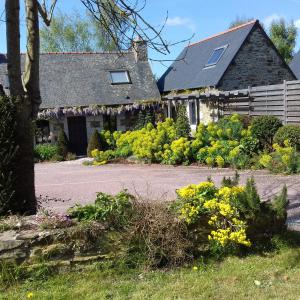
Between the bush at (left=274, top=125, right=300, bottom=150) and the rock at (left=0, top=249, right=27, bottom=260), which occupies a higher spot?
the bush at (left=274, top=125, right=300, bottom=150)

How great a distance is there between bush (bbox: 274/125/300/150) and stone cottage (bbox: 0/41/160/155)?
9.86 metres

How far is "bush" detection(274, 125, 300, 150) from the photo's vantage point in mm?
12553

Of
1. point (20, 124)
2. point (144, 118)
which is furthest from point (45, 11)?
point (144, 118)

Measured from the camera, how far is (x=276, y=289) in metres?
4.01

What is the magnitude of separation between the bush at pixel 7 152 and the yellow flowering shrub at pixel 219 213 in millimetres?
1991

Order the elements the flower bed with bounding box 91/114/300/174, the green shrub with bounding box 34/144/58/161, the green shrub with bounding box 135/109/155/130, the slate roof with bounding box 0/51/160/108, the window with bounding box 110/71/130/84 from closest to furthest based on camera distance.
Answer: the flower bed with bounding box 91/114/300/174
the green shrub with bounding box 34/144/58/161
the green shrub with bounding box 135/109/155/130
the slate roof with bounding box 0/51/160/108
the window with bounding box 110/71/130/84

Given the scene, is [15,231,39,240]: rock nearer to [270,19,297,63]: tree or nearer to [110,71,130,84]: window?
[110,71,130,84]: window

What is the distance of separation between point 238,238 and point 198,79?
17.6m

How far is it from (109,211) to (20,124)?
5.19 feet

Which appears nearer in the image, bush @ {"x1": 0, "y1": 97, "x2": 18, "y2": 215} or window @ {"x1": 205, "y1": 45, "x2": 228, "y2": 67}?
bush @ {"x1": 0, "y1": 97, "x2": 18, "y2": 215}

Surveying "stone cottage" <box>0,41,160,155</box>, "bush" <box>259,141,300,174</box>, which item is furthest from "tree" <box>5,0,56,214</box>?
"stone cottage" <box>0,41,160,155</box>

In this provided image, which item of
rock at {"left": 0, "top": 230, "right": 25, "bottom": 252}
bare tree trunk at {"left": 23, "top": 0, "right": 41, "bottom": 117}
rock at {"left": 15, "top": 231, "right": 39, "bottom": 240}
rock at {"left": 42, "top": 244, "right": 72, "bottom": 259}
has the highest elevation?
bare tree trunk at {"left": 23, "top": 0, "right": 41, "bottom": 117}

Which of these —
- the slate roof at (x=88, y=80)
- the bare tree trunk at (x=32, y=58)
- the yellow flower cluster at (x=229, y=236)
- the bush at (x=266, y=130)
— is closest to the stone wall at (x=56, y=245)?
the yellow flower cluster at (x=229, y=236)

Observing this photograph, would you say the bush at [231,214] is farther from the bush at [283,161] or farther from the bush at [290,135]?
the bush at [290,135]
